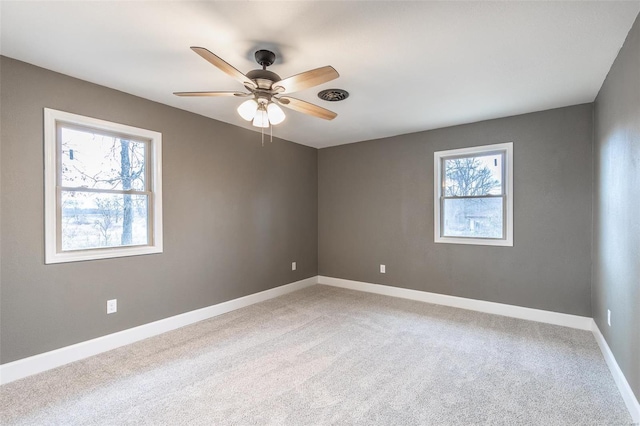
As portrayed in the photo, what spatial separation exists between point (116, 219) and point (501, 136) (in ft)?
14.8

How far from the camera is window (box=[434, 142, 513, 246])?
3.77m

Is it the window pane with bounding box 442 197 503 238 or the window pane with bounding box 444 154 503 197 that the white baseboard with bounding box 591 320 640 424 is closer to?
the window pane with bounding box 442 197 503 238

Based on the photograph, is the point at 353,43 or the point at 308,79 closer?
the point at 308,79

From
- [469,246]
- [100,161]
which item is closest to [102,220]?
[100,161]

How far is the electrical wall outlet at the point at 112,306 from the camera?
2.88 m

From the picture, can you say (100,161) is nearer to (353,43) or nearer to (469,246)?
(353,43)

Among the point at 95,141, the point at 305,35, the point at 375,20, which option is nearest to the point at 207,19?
the point at 305,35

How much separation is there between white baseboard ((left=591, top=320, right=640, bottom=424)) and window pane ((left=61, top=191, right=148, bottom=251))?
162 inches

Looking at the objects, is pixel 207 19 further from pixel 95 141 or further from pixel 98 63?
pixel 95 141

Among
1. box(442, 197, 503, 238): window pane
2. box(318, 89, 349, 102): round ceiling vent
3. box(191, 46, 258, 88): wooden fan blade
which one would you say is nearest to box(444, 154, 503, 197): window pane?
box(442, 197, 503, 238): window pane

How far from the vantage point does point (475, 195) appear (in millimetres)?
Result: 4016

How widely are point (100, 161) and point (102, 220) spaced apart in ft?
1.87

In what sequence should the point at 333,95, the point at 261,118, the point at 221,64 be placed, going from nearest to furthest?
the point at 221,64 → the point at 261,118 → the point at 333,95

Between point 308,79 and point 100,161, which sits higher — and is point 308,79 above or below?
above
